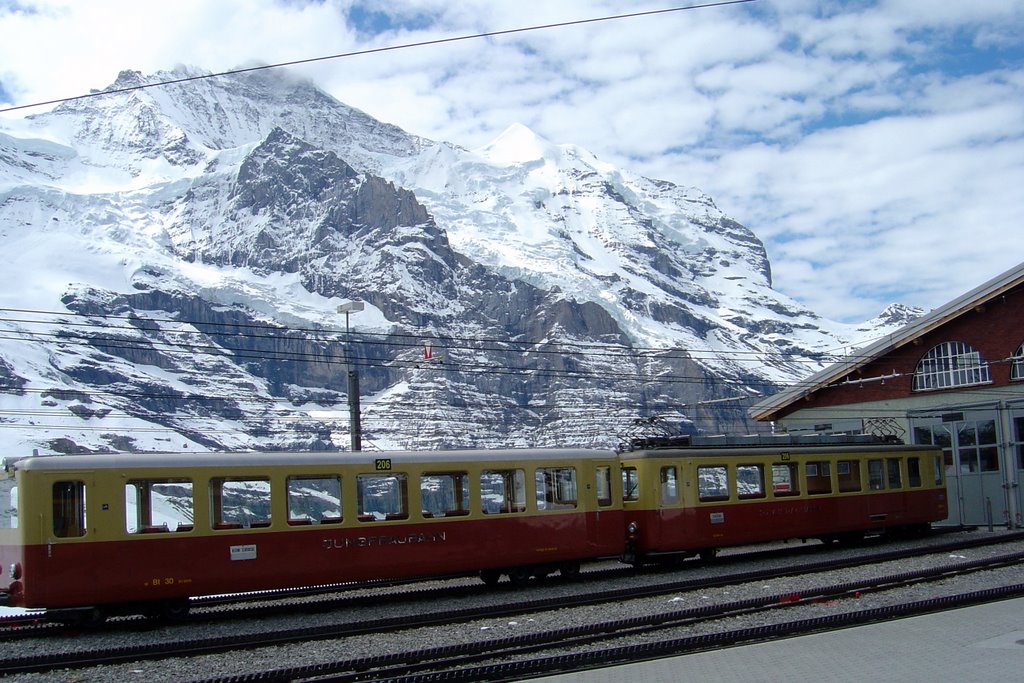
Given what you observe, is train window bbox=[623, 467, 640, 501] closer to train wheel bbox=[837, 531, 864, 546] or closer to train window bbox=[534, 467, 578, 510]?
train window bbox=[534, 467, 578, 510]

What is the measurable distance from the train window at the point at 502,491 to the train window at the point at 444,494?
37cm

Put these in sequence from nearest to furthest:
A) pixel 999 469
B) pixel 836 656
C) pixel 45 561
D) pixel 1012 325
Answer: pixel 836 656, pixel 45 561, pixel 999 469, pixel 1012 325

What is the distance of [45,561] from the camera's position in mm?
15227

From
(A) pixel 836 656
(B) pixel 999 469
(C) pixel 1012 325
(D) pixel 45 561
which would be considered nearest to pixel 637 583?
(A) pixel 836 656

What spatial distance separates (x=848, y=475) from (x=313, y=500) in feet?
46.6

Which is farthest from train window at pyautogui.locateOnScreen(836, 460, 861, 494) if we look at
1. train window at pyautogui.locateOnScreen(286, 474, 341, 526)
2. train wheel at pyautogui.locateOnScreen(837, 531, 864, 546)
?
train window at pyautogui.locateOnScreen(286, 474, 341, 526)

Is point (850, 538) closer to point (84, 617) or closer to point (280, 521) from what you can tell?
point (280, 521)

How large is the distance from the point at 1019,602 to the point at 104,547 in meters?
13.0

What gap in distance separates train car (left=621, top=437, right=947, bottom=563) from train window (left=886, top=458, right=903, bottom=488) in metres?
0.03

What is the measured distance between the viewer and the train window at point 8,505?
15602 mm

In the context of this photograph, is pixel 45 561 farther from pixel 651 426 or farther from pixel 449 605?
pixel 651 426

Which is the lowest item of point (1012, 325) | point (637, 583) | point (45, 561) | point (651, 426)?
point (637, 583)

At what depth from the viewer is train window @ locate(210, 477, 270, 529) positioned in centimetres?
1662

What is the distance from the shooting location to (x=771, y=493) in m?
23.8
